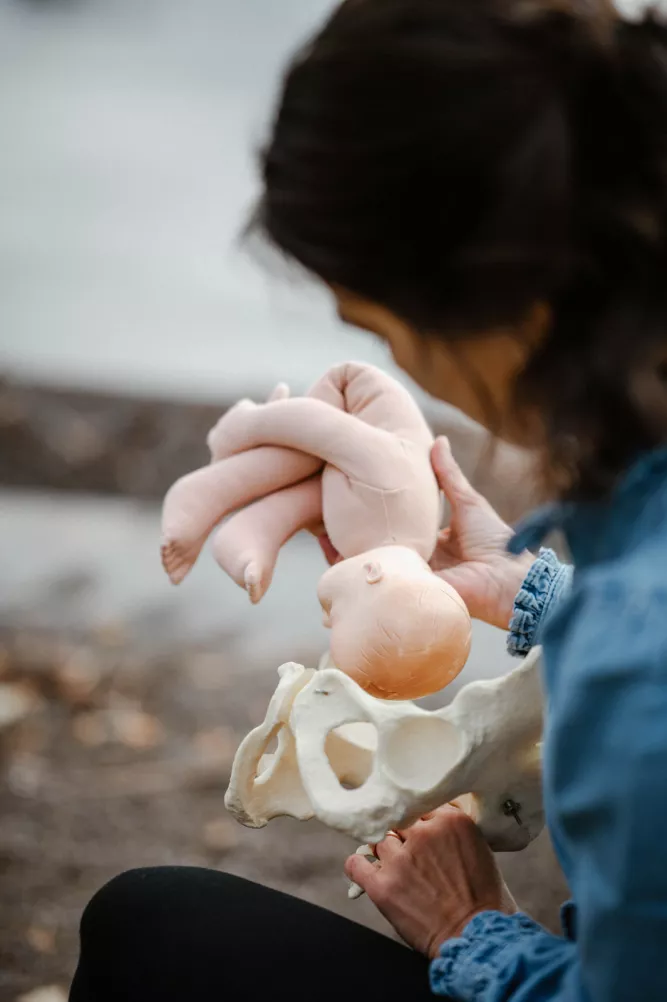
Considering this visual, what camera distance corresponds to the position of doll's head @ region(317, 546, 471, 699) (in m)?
0.73

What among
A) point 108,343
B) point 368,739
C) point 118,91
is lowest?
point 108,343

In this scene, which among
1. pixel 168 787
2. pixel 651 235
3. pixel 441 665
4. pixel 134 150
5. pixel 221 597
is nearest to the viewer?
pixel 651 235

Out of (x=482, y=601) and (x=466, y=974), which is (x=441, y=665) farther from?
(x=466, y=974)

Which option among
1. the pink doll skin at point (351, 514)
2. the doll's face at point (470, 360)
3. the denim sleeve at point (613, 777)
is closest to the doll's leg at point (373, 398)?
the pink doll skin at point (351, 514)

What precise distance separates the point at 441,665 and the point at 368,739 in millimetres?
81

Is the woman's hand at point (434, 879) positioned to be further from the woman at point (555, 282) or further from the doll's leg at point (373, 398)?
the doll's leg at point (373, 398)

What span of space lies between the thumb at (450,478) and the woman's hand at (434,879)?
0.24 metres

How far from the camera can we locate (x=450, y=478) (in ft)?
2.76

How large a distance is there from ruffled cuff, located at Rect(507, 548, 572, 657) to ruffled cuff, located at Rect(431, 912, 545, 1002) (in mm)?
178

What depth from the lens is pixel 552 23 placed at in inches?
20.2

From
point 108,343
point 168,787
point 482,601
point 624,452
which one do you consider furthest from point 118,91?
point 624,452

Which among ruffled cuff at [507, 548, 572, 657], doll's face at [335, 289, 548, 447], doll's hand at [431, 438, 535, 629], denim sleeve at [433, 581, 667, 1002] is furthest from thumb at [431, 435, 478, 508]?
denim sleeve at [433, 581, 667, 1002]

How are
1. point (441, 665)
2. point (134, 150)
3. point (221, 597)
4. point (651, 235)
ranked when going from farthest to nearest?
point (134, 150), point (221, 597), point (441, 665), point (651, 235)

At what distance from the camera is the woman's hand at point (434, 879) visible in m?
0.68
